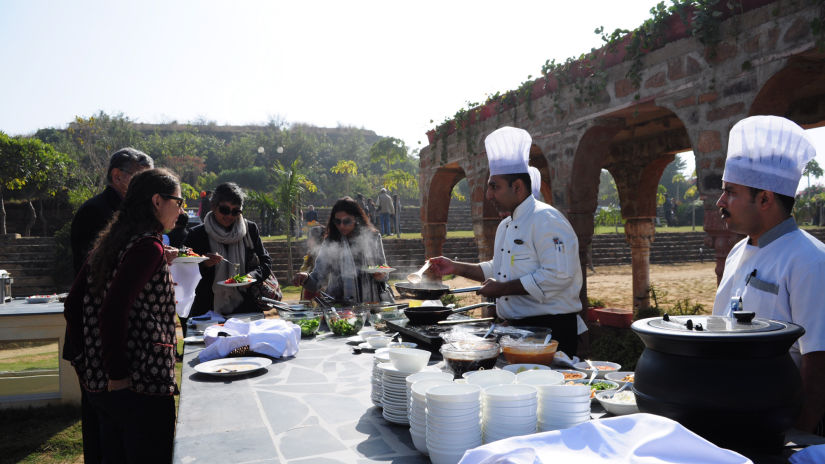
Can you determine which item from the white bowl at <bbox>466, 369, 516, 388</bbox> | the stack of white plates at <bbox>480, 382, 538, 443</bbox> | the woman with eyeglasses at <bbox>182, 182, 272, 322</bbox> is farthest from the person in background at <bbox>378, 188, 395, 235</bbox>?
the stack of white plates at <bbox>480, 382, 538, 443</bbox>

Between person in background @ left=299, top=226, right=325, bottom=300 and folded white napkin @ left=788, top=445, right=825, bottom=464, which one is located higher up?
person in background @ left=299, top=226, right=325, bottom=300

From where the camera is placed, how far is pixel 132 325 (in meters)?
2.17

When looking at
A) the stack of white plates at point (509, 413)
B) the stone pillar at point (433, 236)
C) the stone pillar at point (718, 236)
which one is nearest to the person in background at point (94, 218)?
the stack of white plates at point (509, 413)

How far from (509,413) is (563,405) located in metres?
0.16

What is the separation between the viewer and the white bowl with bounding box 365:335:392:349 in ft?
9.26

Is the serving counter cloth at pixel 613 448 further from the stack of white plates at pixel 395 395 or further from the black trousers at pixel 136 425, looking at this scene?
the black trousers at pixel 136 425

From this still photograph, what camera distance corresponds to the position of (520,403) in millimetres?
1342

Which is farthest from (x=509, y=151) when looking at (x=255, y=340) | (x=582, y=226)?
(x=582, y=226)

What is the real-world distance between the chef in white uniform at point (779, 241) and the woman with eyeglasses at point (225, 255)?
3.30 meters

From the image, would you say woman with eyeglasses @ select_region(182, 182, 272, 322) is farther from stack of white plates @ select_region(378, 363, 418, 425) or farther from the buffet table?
stack of white plates @ select_region(378, 363, 418, 425)

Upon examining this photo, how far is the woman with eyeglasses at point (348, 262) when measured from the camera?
15.7 ft

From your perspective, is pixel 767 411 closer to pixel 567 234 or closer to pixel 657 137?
pixel 567 234

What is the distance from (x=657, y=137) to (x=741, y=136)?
8.81 metres

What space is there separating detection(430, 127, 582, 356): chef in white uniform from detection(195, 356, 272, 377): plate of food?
1271 mm
